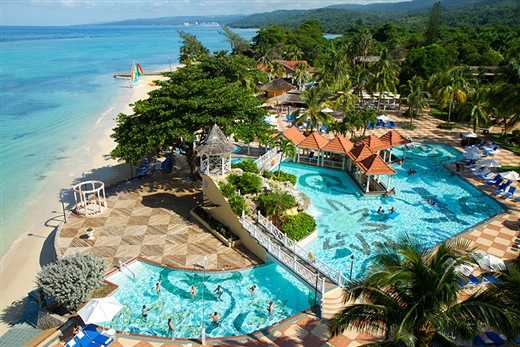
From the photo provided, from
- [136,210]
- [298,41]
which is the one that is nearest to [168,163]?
[136,210]

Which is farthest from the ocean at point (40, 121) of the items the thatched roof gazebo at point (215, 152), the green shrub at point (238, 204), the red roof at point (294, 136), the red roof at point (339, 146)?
the red roof at point (339, 146)

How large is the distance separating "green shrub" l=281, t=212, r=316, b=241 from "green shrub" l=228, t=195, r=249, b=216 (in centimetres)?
224

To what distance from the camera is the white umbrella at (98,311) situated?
1308cm

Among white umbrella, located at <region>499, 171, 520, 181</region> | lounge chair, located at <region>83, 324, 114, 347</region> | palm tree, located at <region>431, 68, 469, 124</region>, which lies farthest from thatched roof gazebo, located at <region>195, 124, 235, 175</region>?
palm tree, located at <region>431, 68, 469, 124</region>

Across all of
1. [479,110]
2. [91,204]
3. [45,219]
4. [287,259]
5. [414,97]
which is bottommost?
[45,219]

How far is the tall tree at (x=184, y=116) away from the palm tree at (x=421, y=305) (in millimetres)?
15291

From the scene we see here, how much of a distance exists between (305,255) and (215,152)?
291 inches

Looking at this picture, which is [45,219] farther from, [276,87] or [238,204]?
[276,87]

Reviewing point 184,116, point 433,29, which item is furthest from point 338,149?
point 433,29

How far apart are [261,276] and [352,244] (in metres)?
5.35

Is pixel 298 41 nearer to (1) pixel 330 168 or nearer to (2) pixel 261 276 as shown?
(1) pixel 330 168

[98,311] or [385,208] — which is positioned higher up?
[98,311]

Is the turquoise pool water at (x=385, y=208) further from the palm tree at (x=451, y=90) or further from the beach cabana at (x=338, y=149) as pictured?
the palm tree at (x=451, y=90)

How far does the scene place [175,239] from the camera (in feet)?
65.1
